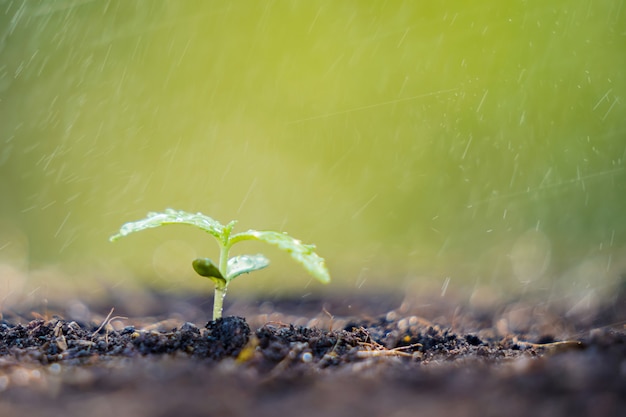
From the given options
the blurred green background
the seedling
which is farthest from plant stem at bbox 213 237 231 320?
the blurred green background

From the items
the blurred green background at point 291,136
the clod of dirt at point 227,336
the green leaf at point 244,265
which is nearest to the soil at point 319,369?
the clod of dirt at point 227,336

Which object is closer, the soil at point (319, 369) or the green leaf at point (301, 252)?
the soil at point (319, 369)

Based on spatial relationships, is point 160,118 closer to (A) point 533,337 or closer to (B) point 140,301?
(B) point 140,301

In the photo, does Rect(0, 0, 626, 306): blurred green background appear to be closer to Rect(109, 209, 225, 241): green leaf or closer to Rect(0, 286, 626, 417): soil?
Rect(0, 286, 626, 417): soil

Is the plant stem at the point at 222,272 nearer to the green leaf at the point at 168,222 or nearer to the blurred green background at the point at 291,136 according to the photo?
the green leaf at the point at 168,222

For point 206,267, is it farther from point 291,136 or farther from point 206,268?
point 291,136

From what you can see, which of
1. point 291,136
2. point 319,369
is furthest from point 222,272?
point 291,136
